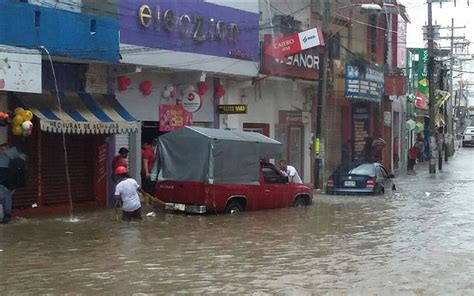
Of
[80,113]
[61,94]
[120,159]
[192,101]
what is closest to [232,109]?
[192,101]

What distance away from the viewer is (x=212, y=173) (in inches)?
639

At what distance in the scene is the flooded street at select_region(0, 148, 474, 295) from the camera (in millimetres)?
Answer: 8664

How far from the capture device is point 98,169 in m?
18.7

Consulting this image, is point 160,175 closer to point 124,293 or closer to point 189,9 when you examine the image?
point 189,9

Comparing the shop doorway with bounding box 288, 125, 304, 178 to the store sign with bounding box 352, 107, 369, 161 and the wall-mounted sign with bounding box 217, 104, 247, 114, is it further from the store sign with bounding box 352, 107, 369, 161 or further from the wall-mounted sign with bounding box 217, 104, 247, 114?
the store sign with bounding box 352, 107, 369, 161

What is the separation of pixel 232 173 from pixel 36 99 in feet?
16.5

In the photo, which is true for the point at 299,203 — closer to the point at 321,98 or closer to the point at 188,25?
the point at 188,25

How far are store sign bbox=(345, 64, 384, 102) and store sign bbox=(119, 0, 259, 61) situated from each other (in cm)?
741

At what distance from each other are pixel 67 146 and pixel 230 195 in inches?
182

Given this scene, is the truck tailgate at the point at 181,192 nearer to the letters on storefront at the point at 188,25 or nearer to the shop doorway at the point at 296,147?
the letters on storefront at the point at 188,25

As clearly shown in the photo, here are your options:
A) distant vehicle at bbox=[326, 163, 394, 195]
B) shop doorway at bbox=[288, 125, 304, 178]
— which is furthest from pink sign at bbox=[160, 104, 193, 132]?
shop doorway at bbox=[288, 125, 304, 178]

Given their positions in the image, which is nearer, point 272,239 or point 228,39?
point 272,239

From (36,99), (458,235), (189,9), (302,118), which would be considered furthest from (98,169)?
(302,118)

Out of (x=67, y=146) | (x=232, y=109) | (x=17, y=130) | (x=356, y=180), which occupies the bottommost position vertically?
(x=356, y=180)
